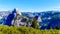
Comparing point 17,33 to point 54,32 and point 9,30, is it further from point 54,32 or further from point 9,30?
point 54,32

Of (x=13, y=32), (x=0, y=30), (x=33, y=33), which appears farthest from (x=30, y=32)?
(x=0, y=30)

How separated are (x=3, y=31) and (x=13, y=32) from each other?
87 centimetres

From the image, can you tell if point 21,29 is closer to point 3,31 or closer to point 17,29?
point 17,29

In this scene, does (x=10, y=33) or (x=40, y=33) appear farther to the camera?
(x=40, y=33)

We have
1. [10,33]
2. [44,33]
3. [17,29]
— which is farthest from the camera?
[44,33]

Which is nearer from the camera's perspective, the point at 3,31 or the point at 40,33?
the point at 3,31

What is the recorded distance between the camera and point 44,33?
17844 mm

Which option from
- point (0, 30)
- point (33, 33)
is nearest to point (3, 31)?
point (0, 30)

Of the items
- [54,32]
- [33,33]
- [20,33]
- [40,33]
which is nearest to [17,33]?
[20,33]

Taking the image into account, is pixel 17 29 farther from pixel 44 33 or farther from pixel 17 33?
pixel 44 33

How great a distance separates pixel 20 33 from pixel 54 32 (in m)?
4.28

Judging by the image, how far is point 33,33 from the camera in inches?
640

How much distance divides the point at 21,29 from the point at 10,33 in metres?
1.27

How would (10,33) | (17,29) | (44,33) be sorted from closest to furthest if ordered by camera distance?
(10,33) → (17,29) → (44,33)
